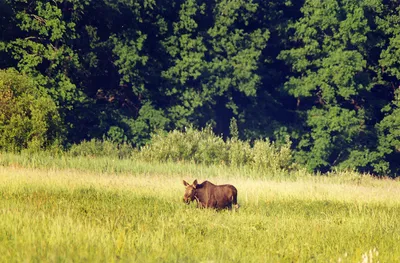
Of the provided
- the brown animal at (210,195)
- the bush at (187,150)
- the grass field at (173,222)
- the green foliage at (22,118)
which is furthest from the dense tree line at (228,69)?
the brown animal at (210,195)

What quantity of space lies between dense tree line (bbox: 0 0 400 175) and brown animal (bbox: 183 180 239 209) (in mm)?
27519

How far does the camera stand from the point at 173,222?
16.3 metres

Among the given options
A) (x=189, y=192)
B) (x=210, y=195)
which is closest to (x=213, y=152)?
(x=210, y=195)

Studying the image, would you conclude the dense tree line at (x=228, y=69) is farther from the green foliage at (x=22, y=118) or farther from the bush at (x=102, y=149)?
the green foliage at (x=22, y=118)

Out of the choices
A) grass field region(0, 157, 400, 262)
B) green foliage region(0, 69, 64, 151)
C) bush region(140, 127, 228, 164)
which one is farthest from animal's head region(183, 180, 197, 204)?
bush region(140, 127, 228, 164)

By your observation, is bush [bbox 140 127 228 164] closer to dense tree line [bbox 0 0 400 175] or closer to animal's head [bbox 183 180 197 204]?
dense tree line [bbox 0 0 400 175]

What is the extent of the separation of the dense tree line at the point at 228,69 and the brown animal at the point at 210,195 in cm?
2752

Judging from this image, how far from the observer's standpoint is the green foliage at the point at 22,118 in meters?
36.0

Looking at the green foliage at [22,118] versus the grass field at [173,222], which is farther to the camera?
the green foliage at [22,118]

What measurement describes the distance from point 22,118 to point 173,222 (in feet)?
71.3

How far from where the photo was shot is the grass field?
12156 mm

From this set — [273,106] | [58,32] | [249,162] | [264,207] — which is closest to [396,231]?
[264,207]

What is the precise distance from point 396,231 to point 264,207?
15.7 ft

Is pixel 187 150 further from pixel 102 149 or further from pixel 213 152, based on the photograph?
pixel 102 149
